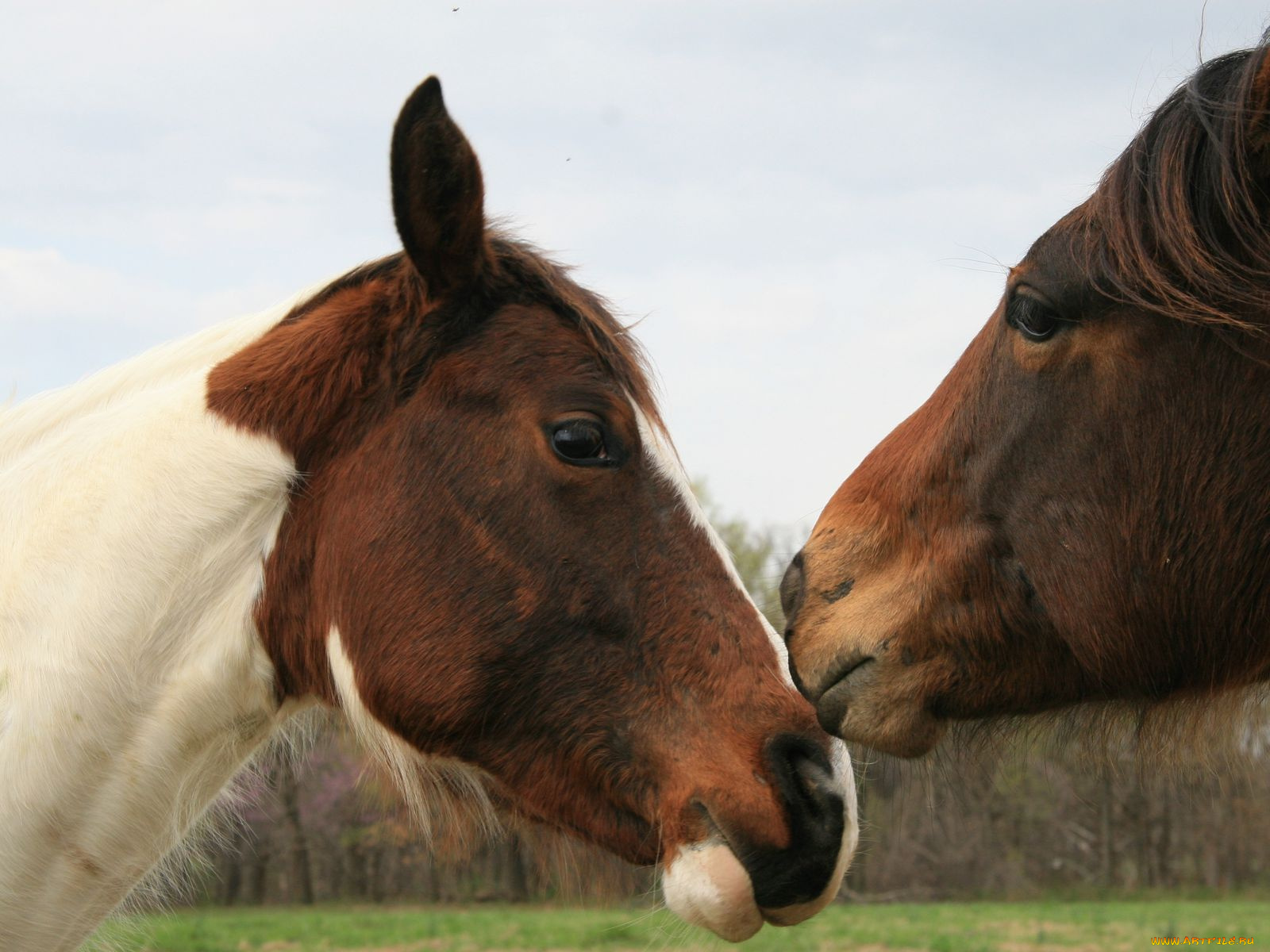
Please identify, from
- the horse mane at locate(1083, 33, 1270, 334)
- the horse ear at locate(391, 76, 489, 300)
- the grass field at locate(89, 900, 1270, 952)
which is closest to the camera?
the horse mane at locate(1083, 33, 1270, 334)

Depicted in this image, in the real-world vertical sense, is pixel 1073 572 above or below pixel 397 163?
below

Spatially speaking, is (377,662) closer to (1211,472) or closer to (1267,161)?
(1211,472)

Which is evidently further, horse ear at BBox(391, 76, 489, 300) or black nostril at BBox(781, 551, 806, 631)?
black nostril at BBox(781, 551, 806, 631)

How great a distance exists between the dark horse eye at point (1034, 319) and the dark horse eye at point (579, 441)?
1133 mm

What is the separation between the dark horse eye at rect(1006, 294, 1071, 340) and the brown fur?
1016 mm

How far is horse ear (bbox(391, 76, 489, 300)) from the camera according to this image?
9.36 ft

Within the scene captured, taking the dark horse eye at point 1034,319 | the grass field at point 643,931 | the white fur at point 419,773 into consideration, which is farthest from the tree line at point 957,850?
the dark horse eye at point 1034,319

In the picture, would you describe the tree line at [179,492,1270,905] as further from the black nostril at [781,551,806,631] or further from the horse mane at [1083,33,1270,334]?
the horse mane at [1083,33,1270,334]

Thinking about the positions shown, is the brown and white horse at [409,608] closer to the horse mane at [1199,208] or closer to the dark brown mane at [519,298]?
the dark brown mane at [519,298]

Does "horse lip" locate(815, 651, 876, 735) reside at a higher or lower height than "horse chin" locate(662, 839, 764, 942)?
higher

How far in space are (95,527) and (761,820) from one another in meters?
1.85

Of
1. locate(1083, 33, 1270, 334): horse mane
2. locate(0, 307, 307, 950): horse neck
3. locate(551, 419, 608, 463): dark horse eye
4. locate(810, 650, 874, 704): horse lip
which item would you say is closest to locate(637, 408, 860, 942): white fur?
locate(810, 650, 874, 704): horse lip

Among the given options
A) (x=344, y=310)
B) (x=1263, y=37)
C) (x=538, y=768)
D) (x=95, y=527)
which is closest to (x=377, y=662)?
(x=538, y=768)

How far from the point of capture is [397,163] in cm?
288
